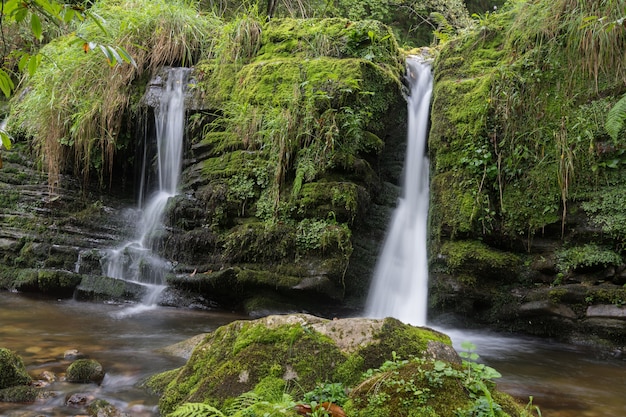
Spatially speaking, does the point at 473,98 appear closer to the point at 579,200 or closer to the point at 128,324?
the point at 579,200

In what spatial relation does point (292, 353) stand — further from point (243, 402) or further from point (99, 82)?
point (99, 82)

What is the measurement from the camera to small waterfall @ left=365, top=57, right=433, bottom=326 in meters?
6.13

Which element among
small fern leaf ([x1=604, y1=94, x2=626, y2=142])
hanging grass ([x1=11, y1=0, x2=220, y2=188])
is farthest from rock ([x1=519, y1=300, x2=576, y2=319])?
hanging grass ([x1=11, y1=0, x2=220, y2=188])

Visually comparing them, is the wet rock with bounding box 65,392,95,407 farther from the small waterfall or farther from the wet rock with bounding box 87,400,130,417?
the small waterfall

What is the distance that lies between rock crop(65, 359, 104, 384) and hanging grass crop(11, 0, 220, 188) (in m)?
5.45

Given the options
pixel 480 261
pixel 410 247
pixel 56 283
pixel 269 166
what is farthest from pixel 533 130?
pixel 56 283

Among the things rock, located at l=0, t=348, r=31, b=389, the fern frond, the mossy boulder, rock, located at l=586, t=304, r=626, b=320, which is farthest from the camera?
rock, located at l=586, t=304, r=626, b=320

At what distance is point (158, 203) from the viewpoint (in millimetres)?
7785

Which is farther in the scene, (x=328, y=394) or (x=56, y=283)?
(x=56, y=283)

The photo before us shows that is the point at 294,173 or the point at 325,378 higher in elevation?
the point at 294,173

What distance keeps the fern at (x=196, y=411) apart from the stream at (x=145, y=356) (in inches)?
26.0

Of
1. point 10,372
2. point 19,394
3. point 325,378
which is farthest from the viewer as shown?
point 10,372

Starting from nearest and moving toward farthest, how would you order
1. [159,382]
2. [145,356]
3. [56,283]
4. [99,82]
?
[159,382]
[145,356]
[56,283]
[99,82]

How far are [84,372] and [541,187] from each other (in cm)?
516
